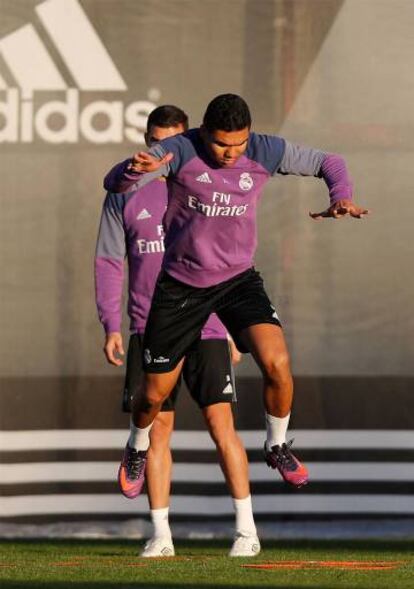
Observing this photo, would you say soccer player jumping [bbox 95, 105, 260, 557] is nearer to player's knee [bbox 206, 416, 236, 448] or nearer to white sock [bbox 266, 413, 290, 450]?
player's knee [bbox 206, 416, 236, 448]

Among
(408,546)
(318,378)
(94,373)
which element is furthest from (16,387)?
(408,546)

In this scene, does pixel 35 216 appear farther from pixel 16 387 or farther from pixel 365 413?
pixel 365 413

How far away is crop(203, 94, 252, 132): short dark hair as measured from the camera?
24.3 ft

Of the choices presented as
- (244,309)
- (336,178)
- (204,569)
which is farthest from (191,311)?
(204,569)

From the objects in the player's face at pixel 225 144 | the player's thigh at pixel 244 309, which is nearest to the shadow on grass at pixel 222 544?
the player's thigh at pixel 244 309

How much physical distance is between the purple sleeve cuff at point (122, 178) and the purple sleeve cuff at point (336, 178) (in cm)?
90

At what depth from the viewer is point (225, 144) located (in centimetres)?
750

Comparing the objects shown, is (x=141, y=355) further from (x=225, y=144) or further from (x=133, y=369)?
(x=225, y=144)

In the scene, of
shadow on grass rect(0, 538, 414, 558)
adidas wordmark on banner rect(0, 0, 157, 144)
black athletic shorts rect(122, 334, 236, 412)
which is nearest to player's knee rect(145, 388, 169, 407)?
black athletic shorts rect(122, 334, 236, 412)

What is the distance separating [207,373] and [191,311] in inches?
22.3

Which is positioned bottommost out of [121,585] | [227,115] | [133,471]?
[121,585]

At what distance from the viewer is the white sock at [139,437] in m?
8.30

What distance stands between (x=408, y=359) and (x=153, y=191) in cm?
250

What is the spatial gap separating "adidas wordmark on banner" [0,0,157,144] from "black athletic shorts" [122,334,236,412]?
2.24m
